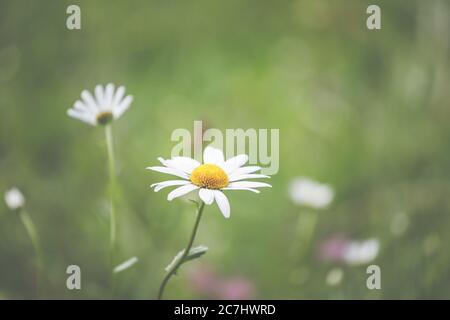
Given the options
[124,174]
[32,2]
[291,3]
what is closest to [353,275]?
[124,174]

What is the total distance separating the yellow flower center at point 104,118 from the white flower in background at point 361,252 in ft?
1.15

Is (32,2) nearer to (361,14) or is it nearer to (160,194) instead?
(160,194)

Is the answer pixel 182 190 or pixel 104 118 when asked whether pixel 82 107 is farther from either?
pixel 182 190

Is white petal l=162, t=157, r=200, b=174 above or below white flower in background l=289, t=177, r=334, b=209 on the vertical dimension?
below

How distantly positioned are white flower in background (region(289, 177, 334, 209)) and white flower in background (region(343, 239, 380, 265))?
0.22 feet

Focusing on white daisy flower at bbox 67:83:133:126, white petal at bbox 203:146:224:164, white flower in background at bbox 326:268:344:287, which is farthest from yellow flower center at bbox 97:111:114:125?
white flower in background at bbox 326:268:344:287

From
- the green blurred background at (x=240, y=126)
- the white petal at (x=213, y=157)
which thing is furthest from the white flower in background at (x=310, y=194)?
the white petal at (x=213, y=157)

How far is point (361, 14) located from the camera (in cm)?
96

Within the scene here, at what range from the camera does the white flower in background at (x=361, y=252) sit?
733 millimetres

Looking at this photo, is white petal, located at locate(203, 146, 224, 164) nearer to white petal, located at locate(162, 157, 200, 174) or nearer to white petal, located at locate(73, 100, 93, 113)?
white petal, located at locate(162, 157, 200, 174)

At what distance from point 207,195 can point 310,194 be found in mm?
396

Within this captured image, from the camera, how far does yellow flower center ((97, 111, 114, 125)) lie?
0.59 metres

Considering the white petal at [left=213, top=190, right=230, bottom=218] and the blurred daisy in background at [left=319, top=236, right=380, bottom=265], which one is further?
the blurred daisy in background at [left=319, top=236, right=380, bottom=265]

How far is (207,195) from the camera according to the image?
0.45 meters
